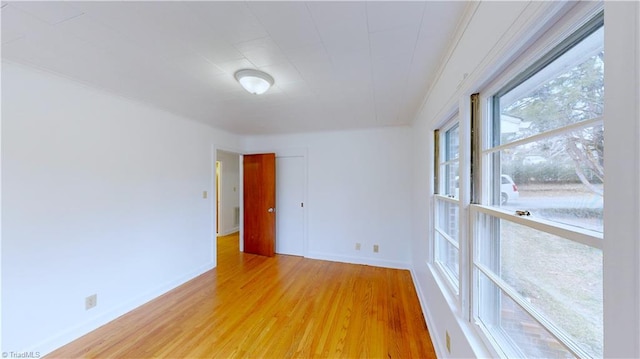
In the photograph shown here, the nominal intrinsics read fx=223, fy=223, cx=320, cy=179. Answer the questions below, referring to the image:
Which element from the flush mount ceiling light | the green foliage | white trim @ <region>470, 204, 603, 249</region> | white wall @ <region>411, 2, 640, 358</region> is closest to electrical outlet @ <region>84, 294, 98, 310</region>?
the flush mount ceiling light

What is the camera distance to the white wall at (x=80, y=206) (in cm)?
167

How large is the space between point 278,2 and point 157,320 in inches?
113

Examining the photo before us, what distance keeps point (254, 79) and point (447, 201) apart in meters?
1.86

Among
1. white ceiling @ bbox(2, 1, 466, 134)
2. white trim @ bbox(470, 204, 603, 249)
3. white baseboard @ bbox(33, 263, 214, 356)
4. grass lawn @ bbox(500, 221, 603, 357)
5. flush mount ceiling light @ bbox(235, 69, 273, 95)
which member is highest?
white ceiling @ bbox(2, 1, 466, 134)

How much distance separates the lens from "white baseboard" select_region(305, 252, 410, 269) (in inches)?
138

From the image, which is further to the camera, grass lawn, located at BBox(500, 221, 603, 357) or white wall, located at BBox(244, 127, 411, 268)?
white wall, located at BBox(244, 127, 411, 268)

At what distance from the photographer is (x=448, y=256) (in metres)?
1.93

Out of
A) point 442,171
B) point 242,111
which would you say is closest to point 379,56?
point 442,171

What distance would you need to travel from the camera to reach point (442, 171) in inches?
85.8

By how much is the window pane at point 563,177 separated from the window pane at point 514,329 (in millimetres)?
423

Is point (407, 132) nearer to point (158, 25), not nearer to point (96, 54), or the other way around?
point (158, 25)

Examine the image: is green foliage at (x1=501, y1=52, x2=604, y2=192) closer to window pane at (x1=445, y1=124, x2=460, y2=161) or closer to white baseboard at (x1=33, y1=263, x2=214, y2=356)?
window pane at (x1=445, y1=124, x2=460, y2=161)

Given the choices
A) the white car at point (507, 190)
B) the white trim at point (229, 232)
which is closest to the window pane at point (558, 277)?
the white car at point (507, 190)

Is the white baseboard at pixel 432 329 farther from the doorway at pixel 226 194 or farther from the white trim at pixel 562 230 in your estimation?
the doorway at pixel 226 194
